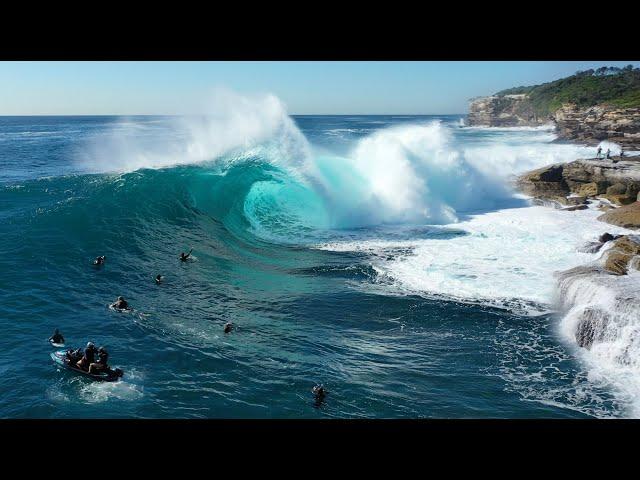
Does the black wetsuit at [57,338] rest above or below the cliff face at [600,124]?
below

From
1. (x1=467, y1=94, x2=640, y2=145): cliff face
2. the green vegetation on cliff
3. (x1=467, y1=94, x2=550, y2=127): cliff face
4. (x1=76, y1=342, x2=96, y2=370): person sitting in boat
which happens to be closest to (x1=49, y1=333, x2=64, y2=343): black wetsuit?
(x1=76, y1=342, x2=96, y2=370): person sitting in boat

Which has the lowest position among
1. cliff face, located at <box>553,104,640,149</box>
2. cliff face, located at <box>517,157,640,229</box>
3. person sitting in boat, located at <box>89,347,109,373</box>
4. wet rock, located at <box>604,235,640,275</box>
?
person sitting in boat, located at <box>89,347,109,373</box>

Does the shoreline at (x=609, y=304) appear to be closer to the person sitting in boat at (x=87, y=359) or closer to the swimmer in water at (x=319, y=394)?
the swimmer in water at (x=319, y=394)

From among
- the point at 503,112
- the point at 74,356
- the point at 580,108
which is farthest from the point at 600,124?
the point at 74,356

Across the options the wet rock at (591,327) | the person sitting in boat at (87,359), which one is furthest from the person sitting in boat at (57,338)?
the wet rock at (591,327)

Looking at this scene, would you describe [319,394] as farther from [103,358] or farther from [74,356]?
[74,356]

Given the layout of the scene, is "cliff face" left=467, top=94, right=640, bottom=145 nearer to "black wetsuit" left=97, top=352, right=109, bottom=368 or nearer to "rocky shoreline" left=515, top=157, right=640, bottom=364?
"rocky shoreline" left=515, top=157, right=640, bottom=364
